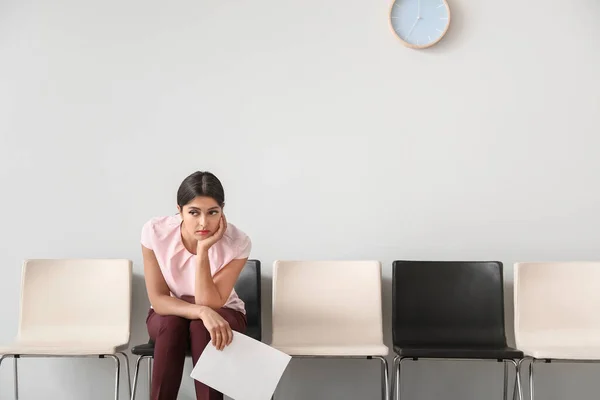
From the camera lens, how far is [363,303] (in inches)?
128

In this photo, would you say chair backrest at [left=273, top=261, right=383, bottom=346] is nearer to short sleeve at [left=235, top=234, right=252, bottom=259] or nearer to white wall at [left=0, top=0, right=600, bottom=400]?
white wall at [left=0, top=0, right=600, bottom=400]

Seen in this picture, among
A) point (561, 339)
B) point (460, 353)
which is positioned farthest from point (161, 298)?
point (561, 339)

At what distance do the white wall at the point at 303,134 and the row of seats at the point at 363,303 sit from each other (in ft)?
0.62

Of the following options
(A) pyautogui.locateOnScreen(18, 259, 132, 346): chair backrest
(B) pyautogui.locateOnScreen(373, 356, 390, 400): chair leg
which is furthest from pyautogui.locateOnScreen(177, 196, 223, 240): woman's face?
(B) pyautogui.locateOnScreen(373, 356, 390, 400): chair leg

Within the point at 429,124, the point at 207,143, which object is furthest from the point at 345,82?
the point at 207,143

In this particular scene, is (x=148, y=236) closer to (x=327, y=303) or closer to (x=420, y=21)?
(x=327, y=303)

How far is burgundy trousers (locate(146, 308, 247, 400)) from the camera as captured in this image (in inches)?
95.3

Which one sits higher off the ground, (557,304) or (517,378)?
(557,304)

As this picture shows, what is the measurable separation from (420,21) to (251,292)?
1559 mm

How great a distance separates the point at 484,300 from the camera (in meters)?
3.24

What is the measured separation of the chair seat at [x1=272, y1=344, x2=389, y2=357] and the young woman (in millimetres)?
289

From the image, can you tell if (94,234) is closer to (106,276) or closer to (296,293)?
(106,276)

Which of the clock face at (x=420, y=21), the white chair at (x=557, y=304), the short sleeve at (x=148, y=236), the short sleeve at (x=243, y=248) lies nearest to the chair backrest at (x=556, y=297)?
the white chair at (x=557, y=304)

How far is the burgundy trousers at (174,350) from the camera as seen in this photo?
242cm
